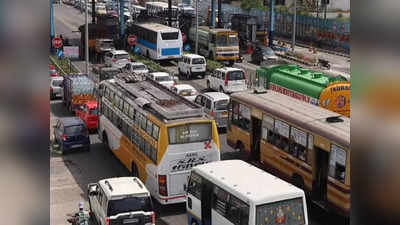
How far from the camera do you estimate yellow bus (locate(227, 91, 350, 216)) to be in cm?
1446

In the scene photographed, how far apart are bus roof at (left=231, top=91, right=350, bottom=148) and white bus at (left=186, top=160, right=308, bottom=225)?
7.80ft

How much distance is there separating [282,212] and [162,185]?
4.24m

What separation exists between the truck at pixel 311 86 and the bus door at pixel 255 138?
3592 millimetres

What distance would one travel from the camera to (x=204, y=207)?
1360 centimetres

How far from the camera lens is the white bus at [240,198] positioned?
1173cm

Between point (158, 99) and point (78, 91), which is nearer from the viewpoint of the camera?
point (158, 99)

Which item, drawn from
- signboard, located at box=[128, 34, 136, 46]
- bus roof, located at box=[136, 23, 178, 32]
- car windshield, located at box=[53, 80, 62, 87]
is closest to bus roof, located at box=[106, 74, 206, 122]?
car windshield, located at box=[53, 80, 62, 87]

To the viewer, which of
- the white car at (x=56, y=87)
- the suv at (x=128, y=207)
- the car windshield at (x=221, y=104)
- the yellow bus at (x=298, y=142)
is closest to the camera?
the suv at (x=128, y=207)

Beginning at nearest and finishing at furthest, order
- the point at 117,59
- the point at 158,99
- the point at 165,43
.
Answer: the point at 158,99, the point at 117,59, the point at 165,43

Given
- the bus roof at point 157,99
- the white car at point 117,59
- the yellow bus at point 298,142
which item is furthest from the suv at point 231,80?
the yellow bus at point 298,142

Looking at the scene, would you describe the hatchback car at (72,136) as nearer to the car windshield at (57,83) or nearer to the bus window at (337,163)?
the car windshield at (57,83)

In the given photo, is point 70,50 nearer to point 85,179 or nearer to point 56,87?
point 56,87

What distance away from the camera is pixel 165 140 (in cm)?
1531

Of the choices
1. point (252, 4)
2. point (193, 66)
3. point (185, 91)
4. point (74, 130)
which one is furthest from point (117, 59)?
point (252, 4)
